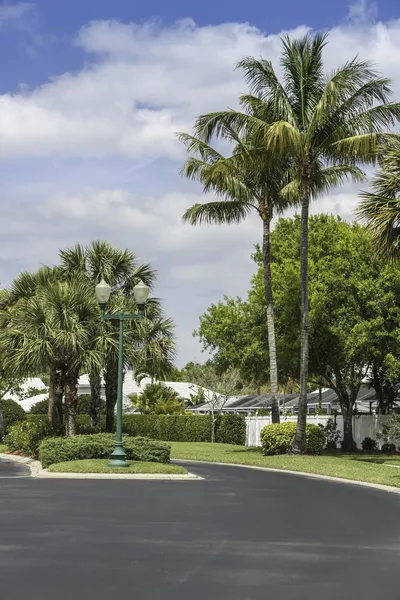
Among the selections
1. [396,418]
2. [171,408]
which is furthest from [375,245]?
[171,408]

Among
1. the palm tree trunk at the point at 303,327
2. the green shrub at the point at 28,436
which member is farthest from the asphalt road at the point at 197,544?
the green shrub at the point at 28,436

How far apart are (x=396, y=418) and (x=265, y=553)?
1928cm

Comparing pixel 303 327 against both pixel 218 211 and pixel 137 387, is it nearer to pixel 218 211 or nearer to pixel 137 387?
pixel 218 211

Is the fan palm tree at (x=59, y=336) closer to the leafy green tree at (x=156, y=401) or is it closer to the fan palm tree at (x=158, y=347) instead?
the fan palm tree at (x=158, y=347)

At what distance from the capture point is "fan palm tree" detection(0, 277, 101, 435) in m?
30.1

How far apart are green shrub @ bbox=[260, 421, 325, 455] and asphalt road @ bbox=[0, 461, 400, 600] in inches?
544

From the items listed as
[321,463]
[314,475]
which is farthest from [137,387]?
[314,475]

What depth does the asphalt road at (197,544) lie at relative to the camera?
27.2 feet

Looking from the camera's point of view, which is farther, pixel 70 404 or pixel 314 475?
pixel 70 404

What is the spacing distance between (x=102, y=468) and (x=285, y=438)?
36.4 ft

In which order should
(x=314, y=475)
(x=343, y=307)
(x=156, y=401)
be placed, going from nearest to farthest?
1. (x=314, y=475)
2. (x=343, y=307)
3. (x=156, y=401)

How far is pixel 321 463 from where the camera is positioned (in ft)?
94.4

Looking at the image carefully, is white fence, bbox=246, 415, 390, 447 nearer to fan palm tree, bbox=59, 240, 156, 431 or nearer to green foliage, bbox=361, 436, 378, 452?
green foliage, bbox=361, 436, 378, 452

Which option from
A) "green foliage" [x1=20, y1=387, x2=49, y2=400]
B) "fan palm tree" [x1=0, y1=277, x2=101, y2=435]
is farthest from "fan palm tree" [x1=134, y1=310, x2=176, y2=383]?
"green foliage" [x1=20, y1=387, x2=49, y2=400]
